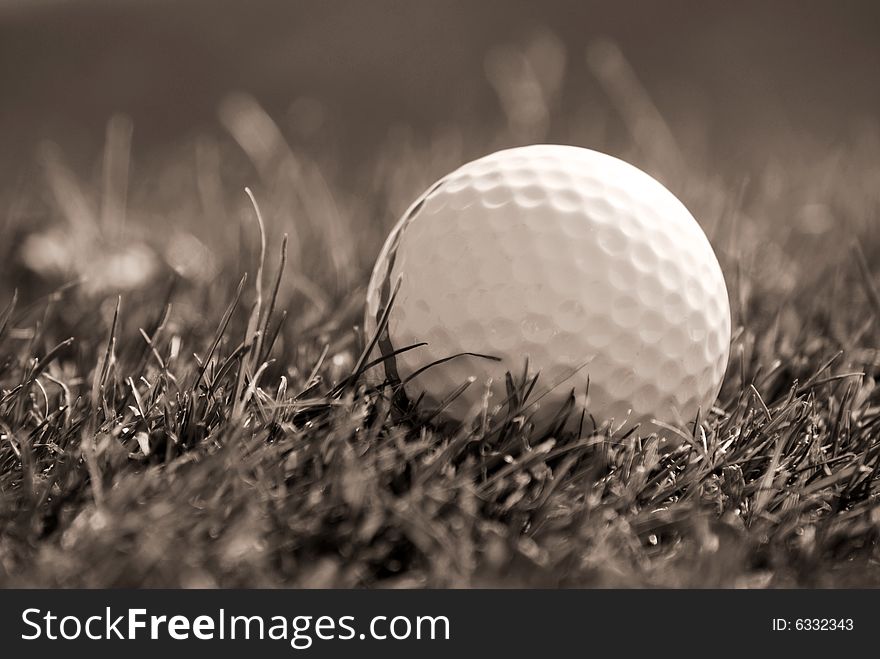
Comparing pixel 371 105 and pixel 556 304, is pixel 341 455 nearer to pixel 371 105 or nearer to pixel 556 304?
pixel 556 304

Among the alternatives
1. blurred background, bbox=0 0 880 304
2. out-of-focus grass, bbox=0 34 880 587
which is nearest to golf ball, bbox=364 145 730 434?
out-of-focus grass, bbox=0 34 880 587

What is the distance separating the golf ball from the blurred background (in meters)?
0.84

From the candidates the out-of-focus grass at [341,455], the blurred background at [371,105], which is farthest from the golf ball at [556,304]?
the blurred background at [371,105]

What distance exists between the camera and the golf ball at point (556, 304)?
1938mm

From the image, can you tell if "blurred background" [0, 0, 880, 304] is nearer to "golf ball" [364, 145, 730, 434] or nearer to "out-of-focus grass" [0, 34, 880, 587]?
"out-of-focus grass" [0, 34, 880, 587]

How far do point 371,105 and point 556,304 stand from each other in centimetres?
511

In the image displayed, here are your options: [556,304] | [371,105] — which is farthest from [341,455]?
[371,105]

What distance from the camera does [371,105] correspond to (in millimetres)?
6793

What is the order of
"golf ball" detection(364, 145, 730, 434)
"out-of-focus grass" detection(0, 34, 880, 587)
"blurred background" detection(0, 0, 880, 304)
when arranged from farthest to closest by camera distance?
"blurred background" detection(0, 0, 880, 304)
"golf ball" detection(364, 145, 730, 434)
"out-of-focus grass" detection(0, 34, 880, 587)

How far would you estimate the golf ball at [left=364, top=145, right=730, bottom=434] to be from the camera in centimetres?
194

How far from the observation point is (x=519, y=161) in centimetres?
221

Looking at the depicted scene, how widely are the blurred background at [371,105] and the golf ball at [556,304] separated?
839 mm

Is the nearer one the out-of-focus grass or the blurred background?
the out-of-focus grass
